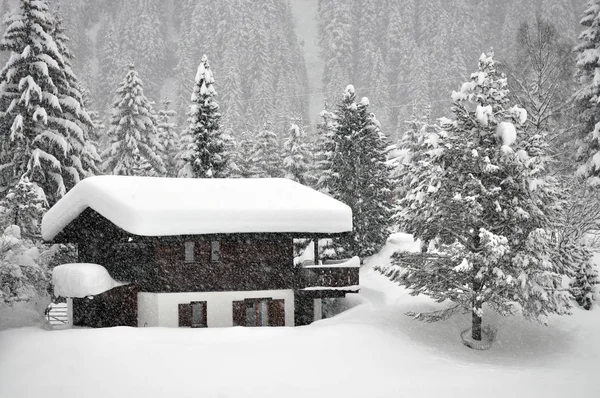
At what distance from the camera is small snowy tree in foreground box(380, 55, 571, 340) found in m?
20.7

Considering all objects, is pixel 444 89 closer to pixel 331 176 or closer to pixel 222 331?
pixel 331 176

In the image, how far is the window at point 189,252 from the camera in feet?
78.8

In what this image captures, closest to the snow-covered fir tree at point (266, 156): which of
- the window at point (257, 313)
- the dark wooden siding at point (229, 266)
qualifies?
the dark wooden siding at point (229, 266)

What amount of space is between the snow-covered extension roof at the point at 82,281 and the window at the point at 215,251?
368 cm

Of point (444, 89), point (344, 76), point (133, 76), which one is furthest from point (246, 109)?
point (133, 76)

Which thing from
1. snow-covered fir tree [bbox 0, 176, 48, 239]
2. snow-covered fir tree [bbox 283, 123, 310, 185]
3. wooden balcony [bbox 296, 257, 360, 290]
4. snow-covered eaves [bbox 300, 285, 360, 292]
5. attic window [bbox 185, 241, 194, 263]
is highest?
snow-covered fir tree [bbox 283, 123, 310, 185]

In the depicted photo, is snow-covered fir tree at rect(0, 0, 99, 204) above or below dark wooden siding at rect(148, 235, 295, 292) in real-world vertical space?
above

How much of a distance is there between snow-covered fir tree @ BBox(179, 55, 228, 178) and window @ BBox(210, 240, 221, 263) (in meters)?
12.8

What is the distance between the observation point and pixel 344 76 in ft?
363

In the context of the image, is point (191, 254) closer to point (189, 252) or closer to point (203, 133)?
point (189, 252)

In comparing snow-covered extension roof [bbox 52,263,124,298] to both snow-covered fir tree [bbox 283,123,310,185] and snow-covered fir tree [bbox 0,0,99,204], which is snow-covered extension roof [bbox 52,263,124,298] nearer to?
snow-covered fir tree [bbox 0,0,99,204]

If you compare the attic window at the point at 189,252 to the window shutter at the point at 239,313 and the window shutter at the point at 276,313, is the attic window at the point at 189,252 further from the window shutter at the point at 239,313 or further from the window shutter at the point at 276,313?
the window shutter at the point at 276,313

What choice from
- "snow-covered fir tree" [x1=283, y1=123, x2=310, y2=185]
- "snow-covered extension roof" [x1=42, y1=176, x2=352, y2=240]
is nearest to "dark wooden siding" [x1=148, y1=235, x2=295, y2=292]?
"snow-covered extension roof" [x1=42, y1=176, x2=352, y2=240]

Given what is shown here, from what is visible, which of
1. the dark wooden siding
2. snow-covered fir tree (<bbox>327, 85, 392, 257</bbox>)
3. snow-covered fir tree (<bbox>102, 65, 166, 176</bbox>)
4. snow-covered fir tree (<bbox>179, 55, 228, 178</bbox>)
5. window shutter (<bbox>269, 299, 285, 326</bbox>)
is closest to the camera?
the dark wooden siding
